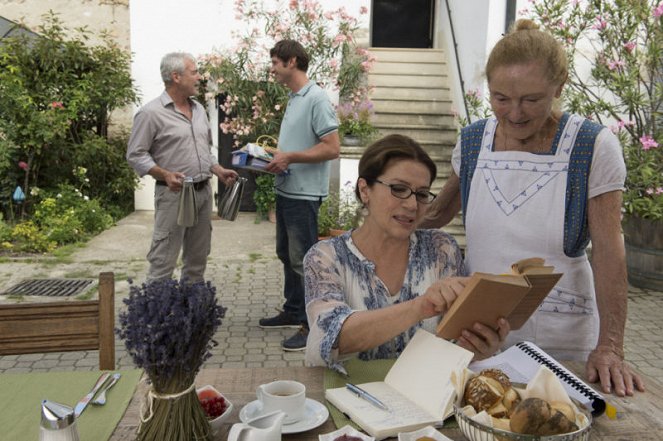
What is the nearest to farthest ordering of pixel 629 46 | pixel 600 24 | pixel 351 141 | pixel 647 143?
1. pixel 647 143
2. pixel 629 46
3. pixel 600 24
4. pixel 351 141

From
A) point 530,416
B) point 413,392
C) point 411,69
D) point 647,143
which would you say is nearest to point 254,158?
point 413,392

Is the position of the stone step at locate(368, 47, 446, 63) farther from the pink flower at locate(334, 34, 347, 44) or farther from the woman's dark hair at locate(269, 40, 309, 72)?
the woman's dark hair at locate(269, 40, 309, 72)

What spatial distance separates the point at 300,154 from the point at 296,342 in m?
1.38

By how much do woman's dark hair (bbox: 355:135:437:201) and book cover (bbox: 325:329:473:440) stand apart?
72cm

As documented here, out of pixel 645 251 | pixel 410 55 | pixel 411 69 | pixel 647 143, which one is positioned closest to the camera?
pixel 647 143

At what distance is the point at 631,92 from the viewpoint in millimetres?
6586

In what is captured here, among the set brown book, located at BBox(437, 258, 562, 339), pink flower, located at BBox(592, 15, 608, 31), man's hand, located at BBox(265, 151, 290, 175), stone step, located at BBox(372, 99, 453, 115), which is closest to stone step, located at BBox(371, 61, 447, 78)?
stone step, located at BBox(372, 99, 453, 115)

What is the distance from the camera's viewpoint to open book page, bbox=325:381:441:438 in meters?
1.58

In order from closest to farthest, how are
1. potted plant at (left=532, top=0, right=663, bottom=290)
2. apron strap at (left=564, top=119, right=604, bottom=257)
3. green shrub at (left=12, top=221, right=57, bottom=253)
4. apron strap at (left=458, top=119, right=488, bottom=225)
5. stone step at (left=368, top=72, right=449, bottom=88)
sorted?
apron strap at (left=564, top=119, right=604, bottom=257), apron strap at (left=458, top=119, right=488, bottom=225), potted plant at (left=532, top=0, right=663, bottom=290), green shrub at (left=12, top=221, right=57, bottom=253), stone step at (left=368, top=72, right=449, bottom=88)

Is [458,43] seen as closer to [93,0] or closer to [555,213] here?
[93,0]

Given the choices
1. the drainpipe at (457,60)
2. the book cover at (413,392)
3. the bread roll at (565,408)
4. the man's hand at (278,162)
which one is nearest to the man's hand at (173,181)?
the man's hand at (278,162)

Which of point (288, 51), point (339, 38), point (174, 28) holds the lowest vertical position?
point (288, 51)

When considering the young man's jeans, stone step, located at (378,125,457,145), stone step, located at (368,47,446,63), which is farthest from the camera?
stone step, located at (368,47,446,63)

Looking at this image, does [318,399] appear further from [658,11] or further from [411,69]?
[411,69]
